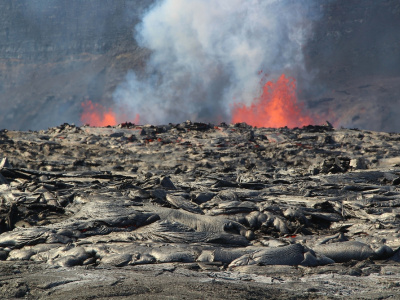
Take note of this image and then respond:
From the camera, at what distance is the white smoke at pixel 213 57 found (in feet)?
130

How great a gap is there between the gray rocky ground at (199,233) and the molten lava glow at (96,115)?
27152 mm

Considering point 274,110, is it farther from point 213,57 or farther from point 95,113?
point 95,113

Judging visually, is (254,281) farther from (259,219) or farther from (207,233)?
(259,219)

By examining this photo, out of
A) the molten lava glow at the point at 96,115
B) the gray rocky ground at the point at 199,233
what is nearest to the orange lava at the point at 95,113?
the molten lava glow at the point at 96,115

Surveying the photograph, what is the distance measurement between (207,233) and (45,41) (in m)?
48.7

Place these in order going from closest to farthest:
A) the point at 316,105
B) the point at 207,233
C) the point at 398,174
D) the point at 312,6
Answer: the point at 207,233, the point at 398,174, the point at 316,105, the point at 312,6

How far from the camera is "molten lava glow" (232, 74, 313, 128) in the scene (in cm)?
3481

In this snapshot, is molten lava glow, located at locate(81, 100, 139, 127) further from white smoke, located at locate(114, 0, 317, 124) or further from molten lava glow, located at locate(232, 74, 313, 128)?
molten lava glow, located at locate(232, 74, 313, 128)

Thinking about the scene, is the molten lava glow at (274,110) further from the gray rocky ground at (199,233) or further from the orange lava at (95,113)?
the gray rocky ground at (199,233)

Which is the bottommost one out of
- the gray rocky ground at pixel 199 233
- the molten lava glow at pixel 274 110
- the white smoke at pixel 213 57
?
the gray rocky ground at pixel 199 233

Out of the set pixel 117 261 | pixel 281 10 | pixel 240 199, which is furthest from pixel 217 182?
pixel 281 10

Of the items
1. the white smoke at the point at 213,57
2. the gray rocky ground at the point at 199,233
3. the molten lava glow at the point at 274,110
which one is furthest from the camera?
the white smoke at the point at 213,57

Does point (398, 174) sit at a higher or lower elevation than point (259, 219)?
higher

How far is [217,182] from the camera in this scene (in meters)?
9.64
